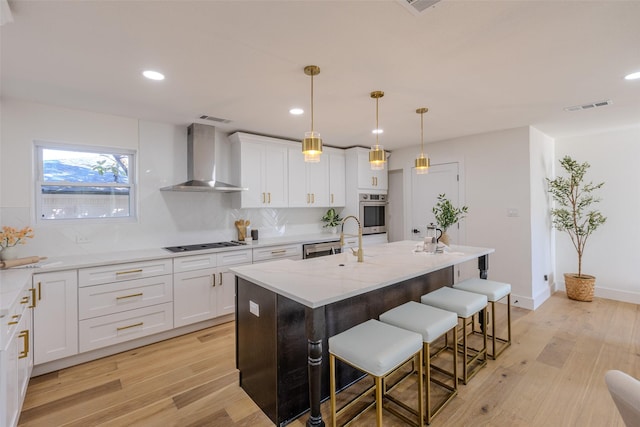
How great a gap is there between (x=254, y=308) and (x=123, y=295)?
66.3 inches

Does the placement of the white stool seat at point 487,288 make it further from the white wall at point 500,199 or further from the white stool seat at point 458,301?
the white wall at point 500,199

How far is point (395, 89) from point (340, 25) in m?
1.10

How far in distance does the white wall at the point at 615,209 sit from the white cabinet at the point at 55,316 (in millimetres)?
6675

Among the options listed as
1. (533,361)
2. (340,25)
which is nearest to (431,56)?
(340,25)

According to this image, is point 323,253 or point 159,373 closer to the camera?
point 159,373

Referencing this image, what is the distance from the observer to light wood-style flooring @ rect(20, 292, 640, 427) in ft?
6.46

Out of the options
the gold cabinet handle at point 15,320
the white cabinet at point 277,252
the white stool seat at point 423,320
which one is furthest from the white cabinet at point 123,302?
the white stool seat at point 423,320

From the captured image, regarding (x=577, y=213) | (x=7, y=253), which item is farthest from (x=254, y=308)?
(x=577, y=213)

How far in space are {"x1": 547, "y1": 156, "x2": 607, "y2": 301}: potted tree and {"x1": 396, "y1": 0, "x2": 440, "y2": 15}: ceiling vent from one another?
4.10 meters

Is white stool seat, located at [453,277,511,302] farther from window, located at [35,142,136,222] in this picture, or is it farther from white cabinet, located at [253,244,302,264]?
window, located at [35,142,136,222]

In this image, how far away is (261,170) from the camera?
416cm

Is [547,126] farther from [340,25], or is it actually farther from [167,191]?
[167,191]

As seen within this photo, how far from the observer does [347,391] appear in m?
2.26

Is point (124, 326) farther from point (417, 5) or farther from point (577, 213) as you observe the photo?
point (577, 213)
